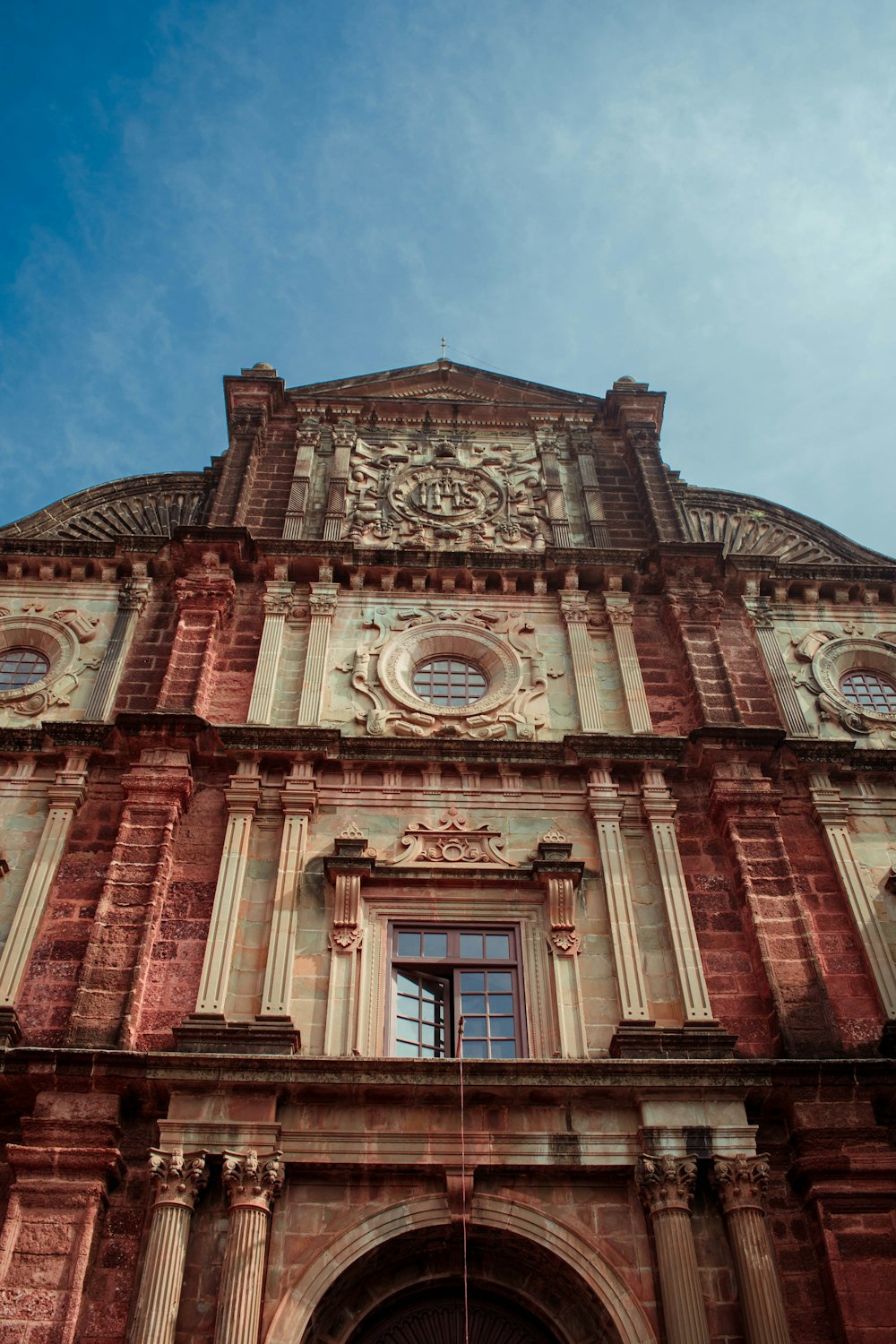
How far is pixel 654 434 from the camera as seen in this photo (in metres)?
19.5

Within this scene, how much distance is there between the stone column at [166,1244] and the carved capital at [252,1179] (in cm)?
25

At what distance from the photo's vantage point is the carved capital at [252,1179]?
9961 millimetres

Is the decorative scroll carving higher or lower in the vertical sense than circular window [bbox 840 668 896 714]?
lower

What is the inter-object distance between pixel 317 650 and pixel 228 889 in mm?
4089

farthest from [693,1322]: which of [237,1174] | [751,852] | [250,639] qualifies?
[250,639]

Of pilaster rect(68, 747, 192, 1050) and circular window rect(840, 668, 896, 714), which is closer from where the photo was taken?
pilaster rect(68, 747, 192, 1050)

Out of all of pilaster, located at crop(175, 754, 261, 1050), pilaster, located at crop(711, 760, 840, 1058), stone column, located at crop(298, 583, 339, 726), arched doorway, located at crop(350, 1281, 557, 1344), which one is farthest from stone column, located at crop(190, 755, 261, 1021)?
pilaster, located at crop(711, 760, 840, 1058)

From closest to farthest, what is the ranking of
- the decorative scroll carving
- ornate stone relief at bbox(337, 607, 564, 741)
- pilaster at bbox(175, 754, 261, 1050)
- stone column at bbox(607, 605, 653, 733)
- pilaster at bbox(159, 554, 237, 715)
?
pilaster at bbox(175, 754, 261, 1050) < the decorative scroll carving < pilaster at bbox(159, 554, 237, 715) < ornate stone relief at bbox(337, 607, 564, 741) < stone column at bbox(607, 605, 653, 733)

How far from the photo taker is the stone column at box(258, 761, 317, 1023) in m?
11.6

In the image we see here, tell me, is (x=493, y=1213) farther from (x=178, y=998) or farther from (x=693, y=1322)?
(x=178, y=998)

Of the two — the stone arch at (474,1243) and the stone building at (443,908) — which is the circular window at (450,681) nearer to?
the stone building at (443,908)

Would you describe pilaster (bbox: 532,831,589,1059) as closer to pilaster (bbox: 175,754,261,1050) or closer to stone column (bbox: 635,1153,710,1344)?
stone column (bbox: 635,1153,710,1344)

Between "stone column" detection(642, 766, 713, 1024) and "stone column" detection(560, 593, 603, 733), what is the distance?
1.21 m

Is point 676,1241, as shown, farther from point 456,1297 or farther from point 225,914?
point 225,914
